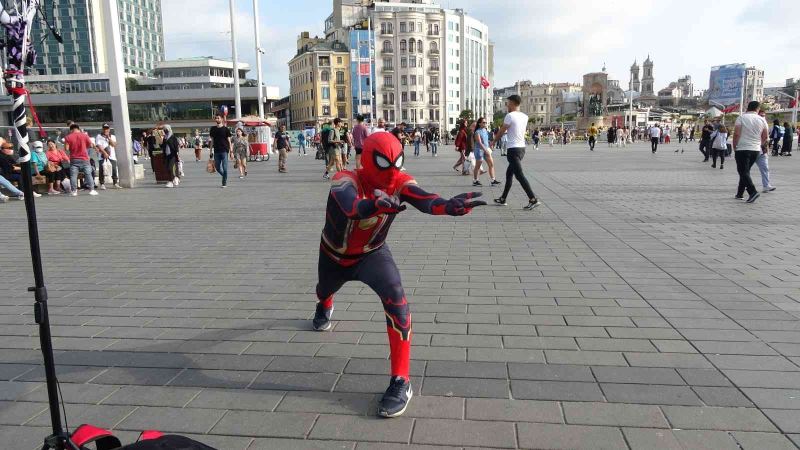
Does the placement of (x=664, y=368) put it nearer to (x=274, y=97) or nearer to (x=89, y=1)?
(x=89, y=1)

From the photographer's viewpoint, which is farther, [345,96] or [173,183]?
[345,96]

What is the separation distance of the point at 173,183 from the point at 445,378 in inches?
564

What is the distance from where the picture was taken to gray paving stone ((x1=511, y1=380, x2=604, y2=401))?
10.1 ft

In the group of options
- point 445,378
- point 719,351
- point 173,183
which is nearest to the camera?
point 445,378

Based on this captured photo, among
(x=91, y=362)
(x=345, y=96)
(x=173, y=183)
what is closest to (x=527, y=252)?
(x=91, y=362)

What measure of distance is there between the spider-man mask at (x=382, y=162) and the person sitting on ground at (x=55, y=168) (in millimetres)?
Result: 13228

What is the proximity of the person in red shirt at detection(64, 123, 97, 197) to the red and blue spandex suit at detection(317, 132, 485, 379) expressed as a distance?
12.1m

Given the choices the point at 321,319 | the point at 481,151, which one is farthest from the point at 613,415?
the point at 481,151

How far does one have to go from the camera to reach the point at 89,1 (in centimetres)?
1378

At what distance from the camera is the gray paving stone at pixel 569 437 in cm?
262

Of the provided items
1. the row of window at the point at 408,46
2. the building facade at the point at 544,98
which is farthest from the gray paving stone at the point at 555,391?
the building facade at the point at 544,98

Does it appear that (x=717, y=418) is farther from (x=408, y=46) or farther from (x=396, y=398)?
(x=408, y=46)

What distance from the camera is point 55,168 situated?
1361cm

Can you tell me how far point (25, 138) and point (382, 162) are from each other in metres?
1.58
